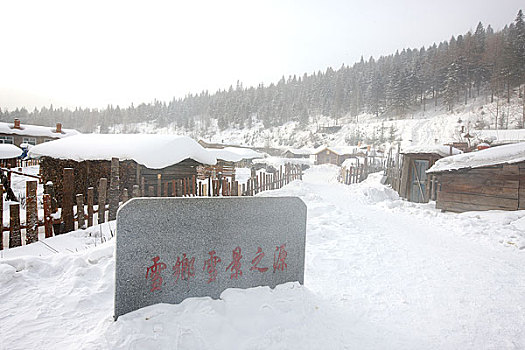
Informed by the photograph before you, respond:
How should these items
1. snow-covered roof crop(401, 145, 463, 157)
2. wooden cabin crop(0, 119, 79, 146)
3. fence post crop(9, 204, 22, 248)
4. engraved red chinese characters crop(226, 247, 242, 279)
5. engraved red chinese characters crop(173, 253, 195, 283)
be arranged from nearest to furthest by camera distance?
engraved red chinese characters crop(173, 253, 195, 283)
engraved red chinese characters crop(226, 247, 242, 279)
fence post crop(9, 204, 22, 248)
snow-covered roof crop(401, 145, 463, 157)
wooden cabin crop(0, 119, 79, 146)

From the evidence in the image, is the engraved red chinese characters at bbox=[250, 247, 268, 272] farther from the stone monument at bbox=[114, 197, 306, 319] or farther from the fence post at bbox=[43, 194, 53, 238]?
the fence post at bbox=[43, 194, 53, 238]

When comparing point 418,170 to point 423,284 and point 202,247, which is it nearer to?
point 423,284

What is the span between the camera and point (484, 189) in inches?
369

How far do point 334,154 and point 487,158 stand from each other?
4947cm

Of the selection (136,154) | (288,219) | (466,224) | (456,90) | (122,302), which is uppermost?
(456,90)

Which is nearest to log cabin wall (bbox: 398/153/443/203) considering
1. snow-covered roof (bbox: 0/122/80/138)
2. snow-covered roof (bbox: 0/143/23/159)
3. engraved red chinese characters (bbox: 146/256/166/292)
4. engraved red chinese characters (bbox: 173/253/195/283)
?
engraved red chinese characters (bbox: 173/253/195/283)

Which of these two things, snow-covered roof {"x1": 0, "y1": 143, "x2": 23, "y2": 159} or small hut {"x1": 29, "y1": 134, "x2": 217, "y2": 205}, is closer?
small hut {"x1": 29, "y1": 134, "x2": 217, "y2": 205}

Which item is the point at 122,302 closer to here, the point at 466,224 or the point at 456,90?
the point at 466,224

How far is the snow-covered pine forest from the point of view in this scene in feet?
176

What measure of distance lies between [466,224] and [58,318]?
9324 mm

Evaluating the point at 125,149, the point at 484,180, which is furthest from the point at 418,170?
the point at 125,149

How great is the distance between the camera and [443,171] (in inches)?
403


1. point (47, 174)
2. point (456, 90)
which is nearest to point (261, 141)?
point (456, 90)

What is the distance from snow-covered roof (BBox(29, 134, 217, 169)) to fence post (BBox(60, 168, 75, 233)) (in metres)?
3.52
